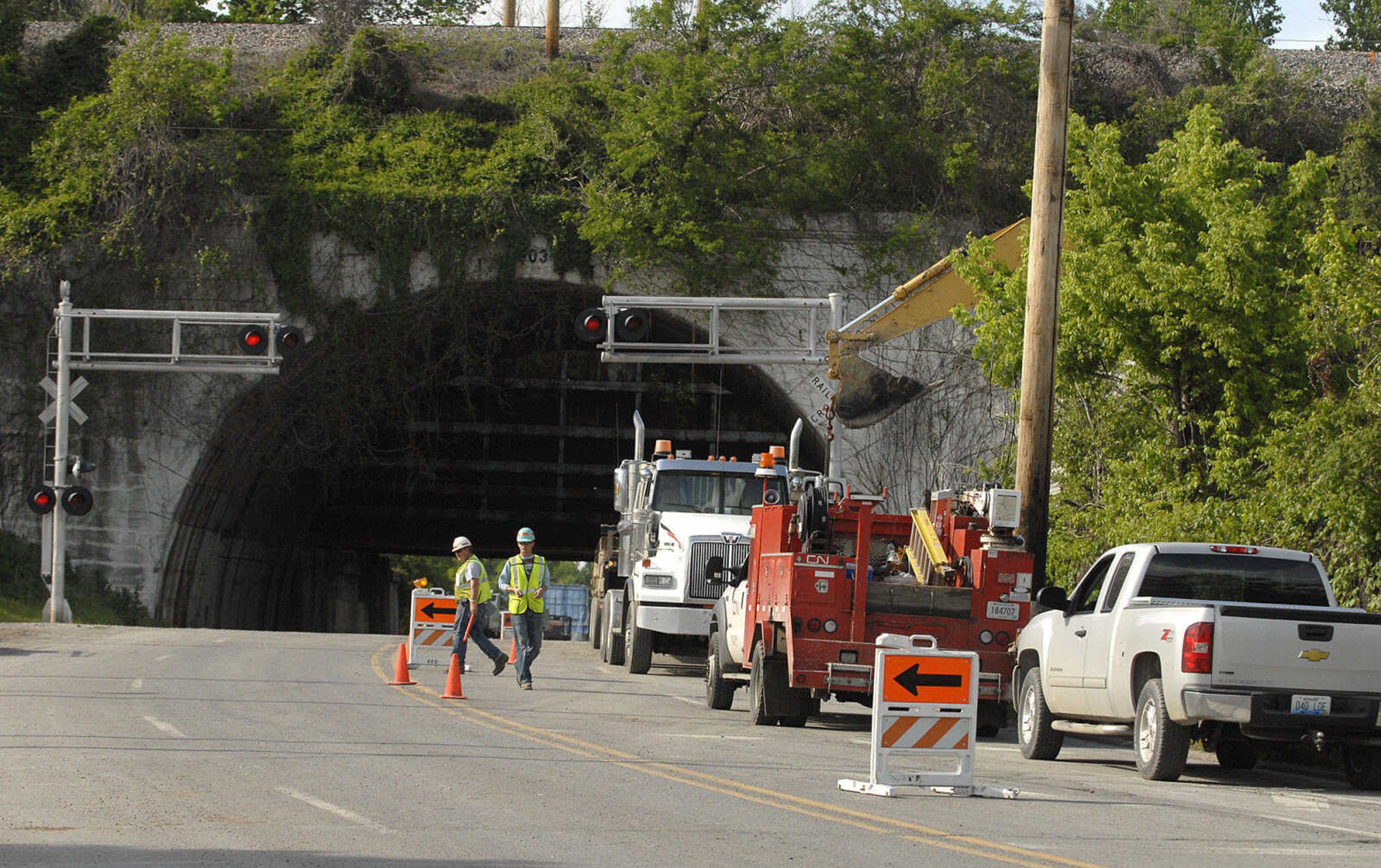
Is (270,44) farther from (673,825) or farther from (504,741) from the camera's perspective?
(673,825)

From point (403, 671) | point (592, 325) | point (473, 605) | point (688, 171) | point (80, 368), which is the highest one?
point (688, 171)

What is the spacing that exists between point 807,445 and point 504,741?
2539 centimetres

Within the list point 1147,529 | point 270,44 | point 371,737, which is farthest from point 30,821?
point 270,44

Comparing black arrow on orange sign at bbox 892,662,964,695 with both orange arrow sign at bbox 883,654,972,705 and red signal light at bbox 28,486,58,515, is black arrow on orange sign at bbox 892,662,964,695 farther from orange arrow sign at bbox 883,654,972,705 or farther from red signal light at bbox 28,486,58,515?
red signal light at bbox 28,486,58,515

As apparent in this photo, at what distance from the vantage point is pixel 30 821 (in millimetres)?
9523

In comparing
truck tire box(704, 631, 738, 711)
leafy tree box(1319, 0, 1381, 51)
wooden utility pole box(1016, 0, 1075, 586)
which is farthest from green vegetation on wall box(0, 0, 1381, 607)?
leafy tree box(1319, 0, 1381, 51)

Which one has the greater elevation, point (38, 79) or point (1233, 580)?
point (38, 79)

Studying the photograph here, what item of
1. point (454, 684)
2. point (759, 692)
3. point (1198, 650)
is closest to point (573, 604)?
point (454, 684)

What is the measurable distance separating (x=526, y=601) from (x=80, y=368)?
16640 millimetres

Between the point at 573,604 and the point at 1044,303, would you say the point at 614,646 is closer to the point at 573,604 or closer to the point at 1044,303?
the point at 1044,303

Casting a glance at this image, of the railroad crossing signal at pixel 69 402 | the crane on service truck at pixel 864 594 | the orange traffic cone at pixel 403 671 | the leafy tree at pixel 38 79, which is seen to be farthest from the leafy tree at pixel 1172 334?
the leafy tree at pixel 38 79

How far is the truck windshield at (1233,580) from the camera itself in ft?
46.5

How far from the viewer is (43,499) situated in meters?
32.4

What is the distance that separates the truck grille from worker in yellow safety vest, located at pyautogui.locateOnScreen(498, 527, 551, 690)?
347cm
